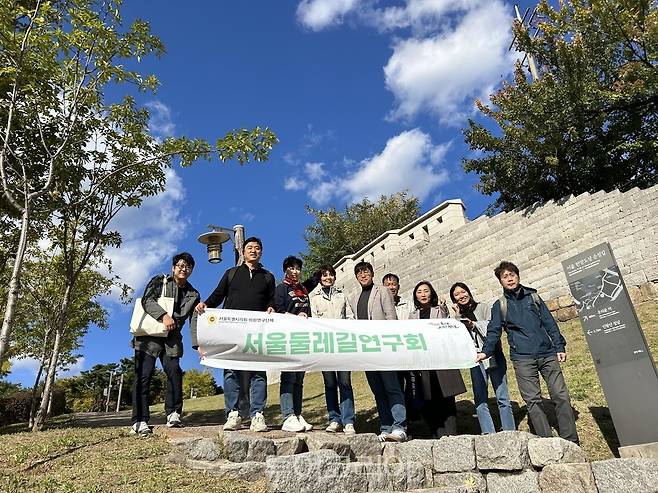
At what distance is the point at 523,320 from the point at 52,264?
14539mm

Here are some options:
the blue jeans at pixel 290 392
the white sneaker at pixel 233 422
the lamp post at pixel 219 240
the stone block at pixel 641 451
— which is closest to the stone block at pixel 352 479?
the blue jeans at pixel 290 392

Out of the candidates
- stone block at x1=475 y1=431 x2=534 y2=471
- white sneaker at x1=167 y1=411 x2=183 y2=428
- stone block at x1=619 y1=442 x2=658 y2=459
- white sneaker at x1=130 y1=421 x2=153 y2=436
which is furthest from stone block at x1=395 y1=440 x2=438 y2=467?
white sneaker at x1=130 y1=421 x2=153 y2=436

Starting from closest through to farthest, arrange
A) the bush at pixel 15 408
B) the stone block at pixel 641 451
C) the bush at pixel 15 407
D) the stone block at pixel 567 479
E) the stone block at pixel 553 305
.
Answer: the stone block at pixel 567 479 → the stone block at pixel 641 451 → the stone block at pixel 553 305 → the bush at pixel 15 408 → the bush at pixel 15 407

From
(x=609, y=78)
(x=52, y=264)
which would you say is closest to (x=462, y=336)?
(x=52, y=264)

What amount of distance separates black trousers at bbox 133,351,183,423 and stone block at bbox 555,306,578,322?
36.0 ft

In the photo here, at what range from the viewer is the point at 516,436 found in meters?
4.49

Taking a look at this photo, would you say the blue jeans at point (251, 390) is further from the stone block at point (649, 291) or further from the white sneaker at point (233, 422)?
the stone block at point (649, 291)

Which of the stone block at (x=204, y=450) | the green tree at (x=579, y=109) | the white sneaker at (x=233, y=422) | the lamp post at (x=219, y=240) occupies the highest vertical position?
the green tree at (x=579, y=109)

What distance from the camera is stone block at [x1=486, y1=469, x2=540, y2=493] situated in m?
4.29

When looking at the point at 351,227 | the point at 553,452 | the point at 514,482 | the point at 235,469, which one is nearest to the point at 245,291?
the point at 235,469

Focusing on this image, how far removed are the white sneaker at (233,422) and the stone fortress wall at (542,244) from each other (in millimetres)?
10791

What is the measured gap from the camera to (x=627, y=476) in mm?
3861

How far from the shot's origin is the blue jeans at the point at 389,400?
5.16m

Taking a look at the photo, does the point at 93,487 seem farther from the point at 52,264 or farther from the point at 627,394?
the point at 52,264
